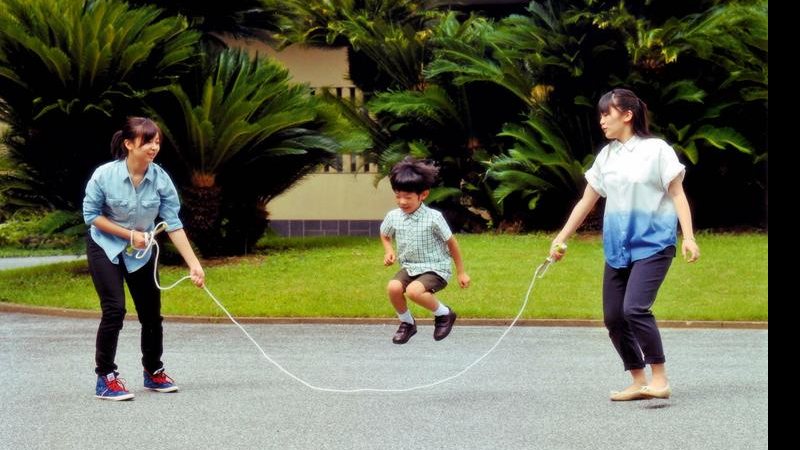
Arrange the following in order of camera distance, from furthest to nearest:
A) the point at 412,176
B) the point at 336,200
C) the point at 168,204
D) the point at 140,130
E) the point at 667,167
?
the point at 336,200, the point at 412,176, the point at 168,204, the point at 140,130, the point at 667,167

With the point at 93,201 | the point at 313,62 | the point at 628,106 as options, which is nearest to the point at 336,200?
the point at 313,62

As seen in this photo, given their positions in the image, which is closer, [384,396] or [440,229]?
[384,396]

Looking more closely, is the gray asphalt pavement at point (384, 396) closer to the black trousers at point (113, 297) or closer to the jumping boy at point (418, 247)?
the black trousers at point (113, 297)

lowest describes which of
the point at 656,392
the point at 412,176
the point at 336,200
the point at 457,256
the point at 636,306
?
the point at 656,392

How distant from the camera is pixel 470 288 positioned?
16.3m

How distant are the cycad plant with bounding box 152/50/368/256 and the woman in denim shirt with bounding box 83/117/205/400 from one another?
960cm

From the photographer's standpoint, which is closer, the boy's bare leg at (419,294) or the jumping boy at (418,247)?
the jumping boy at (418,247)

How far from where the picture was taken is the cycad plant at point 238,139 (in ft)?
60.3

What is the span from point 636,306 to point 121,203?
3.10 metres

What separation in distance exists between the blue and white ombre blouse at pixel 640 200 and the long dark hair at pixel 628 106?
0.08m

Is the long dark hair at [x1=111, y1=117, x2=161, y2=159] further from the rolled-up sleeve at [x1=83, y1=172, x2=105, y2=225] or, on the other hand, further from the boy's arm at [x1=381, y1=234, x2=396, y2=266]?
the boy's arm at [x1=381, y1=234, x2=396, y2=266]

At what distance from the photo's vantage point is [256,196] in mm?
19547

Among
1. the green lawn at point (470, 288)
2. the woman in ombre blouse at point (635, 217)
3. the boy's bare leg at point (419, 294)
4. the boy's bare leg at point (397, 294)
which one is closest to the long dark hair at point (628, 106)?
the woman in ombre blouse at point (635, 217)

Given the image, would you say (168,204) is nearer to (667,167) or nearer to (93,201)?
(93,201)
